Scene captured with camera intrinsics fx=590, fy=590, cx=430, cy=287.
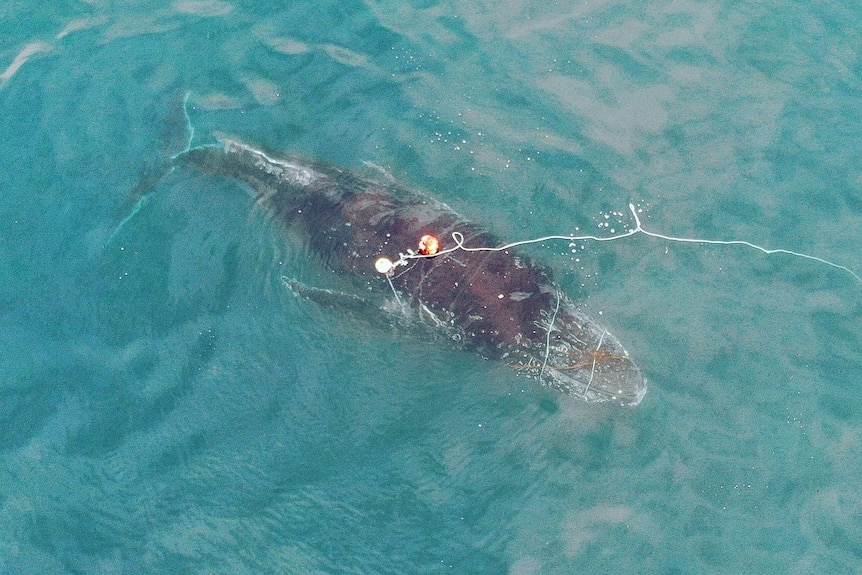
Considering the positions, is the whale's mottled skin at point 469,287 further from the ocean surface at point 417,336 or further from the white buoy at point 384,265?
the ocean surface at point 417,336

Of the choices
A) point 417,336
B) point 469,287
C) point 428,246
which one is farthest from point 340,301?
point 469,287

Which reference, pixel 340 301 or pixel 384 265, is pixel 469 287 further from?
pixel 340 301

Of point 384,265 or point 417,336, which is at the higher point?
point 384,265

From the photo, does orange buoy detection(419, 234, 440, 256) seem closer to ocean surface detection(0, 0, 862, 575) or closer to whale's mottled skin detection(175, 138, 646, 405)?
whale's mottled skin detection(175, 138, 646, 405)

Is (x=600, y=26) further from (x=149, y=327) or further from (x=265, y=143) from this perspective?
(x=149, y=327)

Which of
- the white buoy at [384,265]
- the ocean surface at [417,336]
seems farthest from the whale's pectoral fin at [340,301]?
the white buoy at [384,265]
